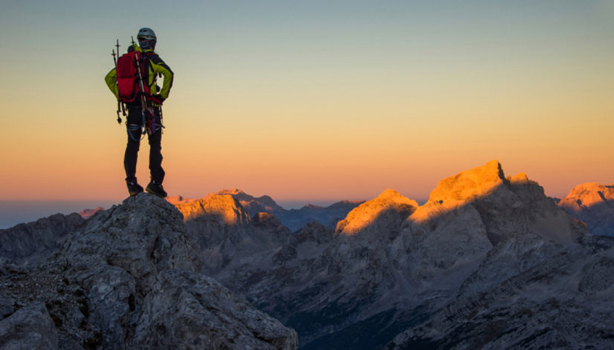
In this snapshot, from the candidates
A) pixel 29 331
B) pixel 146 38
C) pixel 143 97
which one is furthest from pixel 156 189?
pixel 29 331

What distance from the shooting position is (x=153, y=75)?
2406 cm

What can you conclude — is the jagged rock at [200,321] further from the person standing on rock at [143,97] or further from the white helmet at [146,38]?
the white helmet at [146,38]

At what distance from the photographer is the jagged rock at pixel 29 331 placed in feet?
48.0

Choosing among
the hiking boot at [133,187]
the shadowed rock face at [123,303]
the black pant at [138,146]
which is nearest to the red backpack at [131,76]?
the black pant at [138,146]

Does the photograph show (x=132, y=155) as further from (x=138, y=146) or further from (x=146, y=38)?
(x=146, y=38)

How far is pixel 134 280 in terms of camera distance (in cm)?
2042

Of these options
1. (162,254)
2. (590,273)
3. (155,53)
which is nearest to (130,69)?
(155,53)

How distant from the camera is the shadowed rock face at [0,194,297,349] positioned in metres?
15.7

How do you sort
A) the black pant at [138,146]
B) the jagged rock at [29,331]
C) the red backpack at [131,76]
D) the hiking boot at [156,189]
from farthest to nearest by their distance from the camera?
the hiking boot at [156,189] → the black pant at [138,146] → the red backpack at [131,76] → the jagged rock at [29,331]

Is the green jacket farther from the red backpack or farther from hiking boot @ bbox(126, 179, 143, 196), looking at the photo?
hiking boot @ bbox(126, 179, 143, 196)

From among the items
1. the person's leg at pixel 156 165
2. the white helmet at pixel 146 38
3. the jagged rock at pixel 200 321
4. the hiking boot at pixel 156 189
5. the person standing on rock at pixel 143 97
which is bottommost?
the jagged rock at pixel 200 321

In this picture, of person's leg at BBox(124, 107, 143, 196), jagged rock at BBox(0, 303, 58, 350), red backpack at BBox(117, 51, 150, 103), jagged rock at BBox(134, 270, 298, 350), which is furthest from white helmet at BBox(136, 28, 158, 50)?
jagged rock at BBox(0, 303, 58, 350)

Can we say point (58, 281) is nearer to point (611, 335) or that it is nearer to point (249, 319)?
point (249, 319)

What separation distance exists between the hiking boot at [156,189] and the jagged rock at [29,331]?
33.1 ft
